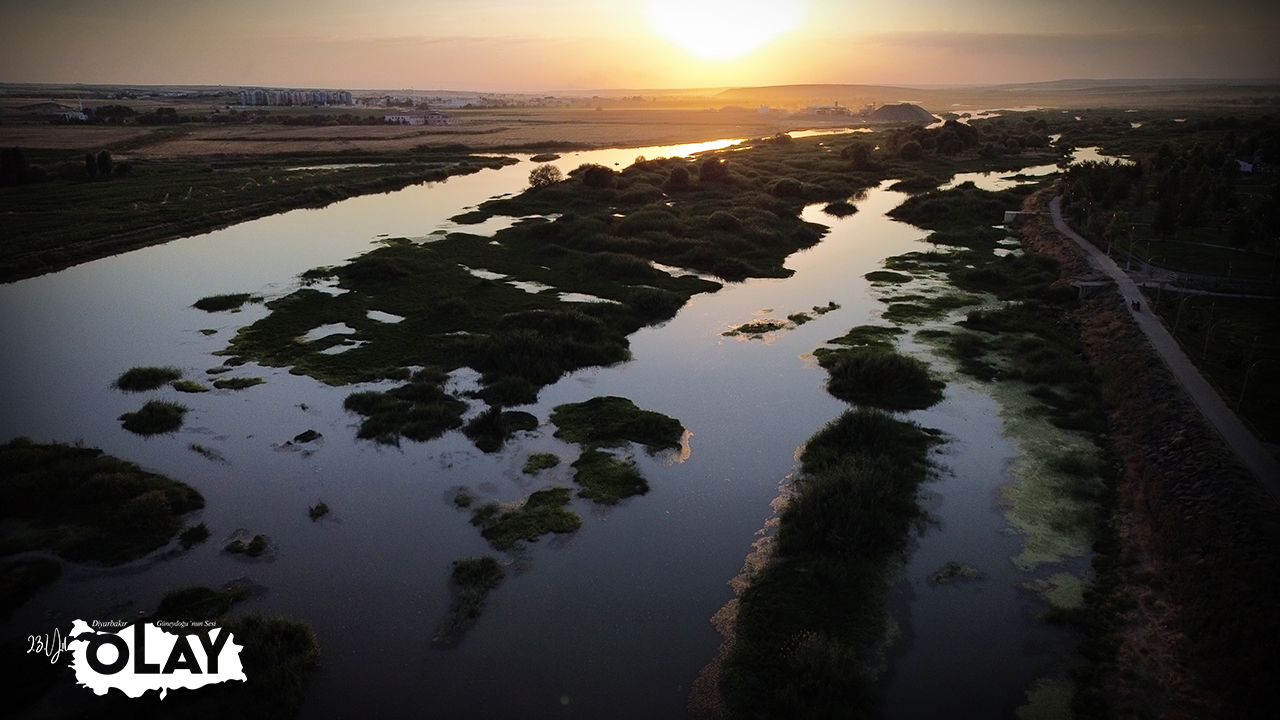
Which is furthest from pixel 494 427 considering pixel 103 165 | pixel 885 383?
pixel 103 165

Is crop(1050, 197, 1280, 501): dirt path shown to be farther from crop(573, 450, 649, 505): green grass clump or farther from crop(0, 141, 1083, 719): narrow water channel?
crop(573, 450, 649, 505): green grass clump

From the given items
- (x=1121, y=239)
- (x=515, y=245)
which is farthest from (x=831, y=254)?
(x=515, y=245)

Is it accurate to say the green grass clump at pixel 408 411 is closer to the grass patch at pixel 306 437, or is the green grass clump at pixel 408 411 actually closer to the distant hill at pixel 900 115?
the grass patch at pixel 306 437

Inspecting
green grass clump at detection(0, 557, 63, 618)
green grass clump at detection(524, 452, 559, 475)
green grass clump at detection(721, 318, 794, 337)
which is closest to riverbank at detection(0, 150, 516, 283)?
green grass clump at detection(0, 557, 63, 618)

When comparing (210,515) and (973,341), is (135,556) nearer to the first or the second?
(210,515)

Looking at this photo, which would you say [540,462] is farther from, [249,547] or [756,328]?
[756,328]

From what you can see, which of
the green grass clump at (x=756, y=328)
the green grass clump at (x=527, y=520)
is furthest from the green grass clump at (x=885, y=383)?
the green grass clump at (x=527, y=520)
